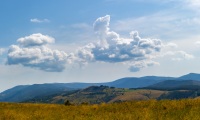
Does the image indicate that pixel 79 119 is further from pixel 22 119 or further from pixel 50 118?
pixel 22 119

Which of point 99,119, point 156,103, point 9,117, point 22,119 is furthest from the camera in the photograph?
point 156,103

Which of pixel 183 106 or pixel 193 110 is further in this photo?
pixel 183 106

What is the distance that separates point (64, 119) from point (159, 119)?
19.5ft

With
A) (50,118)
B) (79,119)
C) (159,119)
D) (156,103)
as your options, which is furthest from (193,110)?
(50,118)

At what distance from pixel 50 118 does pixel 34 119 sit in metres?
1.07

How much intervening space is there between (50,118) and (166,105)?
8662 millimetres

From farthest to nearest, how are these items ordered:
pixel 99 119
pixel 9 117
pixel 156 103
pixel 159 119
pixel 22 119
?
pixel 156 103 < pixel 9 117 < pixel 22 119 < pixel 99 119 < pixel 159 119

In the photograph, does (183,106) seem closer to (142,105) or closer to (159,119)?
(142,105)

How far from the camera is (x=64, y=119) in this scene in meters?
17.0

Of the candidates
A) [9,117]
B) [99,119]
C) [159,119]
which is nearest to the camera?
[159,119]

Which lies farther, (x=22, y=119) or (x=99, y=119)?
(x=22, y=119)

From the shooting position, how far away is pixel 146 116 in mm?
15883

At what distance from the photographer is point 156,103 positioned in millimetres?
21922

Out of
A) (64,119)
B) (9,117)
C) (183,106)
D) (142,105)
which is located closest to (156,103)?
(142,105)
